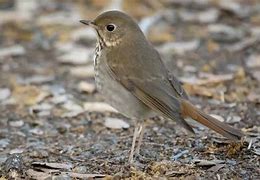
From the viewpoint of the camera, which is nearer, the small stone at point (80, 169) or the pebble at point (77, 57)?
the small stone at point (80, 169)

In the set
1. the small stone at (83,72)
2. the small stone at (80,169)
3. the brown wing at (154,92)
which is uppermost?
the brown wing at (154,92)

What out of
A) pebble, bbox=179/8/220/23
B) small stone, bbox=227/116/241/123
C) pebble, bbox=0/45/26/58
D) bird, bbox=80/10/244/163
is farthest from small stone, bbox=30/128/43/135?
pebble, bbox=179/8/220/23

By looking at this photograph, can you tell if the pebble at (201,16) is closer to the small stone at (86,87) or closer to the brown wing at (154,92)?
the small stone at (86,87)

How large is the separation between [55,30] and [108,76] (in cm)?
326

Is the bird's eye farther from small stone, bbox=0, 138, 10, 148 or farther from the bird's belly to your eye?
small stone, bbox=0, 138, 10, 148

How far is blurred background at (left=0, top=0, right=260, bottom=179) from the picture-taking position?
176 inches

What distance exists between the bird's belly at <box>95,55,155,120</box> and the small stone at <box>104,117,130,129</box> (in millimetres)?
960

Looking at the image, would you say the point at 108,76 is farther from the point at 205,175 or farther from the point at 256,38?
the point at 256,38

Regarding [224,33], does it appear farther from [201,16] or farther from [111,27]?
[111,27]

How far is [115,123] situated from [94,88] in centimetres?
82

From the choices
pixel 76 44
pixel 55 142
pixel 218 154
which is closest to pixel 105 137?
pixel 55 142

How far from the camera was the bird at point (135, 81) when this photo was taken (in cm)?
420

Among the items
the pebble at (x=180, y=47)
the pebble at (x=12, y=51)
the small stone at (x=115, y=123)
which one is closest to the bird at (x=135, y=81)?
the small stone at (x=115, y=123)

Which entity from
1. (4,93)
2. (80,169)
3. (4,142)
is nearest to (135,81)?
(80,169)
